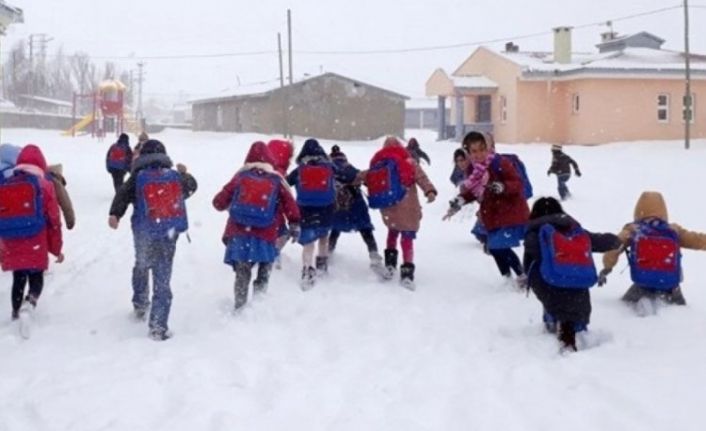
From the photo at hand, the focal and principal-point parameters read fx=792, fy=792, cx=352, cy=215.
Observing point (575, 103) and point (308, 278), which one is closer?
point (308, 278)

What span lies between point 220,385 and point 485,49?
1537 inches

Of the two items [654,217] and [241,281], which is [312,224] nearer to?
[241,281]

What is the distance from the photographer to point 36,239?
704 cm

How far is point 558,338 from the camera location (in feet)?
20.9

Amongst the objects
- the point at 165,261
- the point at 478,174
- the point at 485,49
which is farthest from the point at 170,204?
the point at 485,49

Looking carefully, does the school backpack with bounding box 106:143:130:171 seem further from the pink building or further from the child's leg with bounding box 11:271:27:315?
the pink building

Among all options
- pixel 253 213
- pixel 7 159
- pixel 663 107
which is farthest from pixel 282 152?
pixel 663 107

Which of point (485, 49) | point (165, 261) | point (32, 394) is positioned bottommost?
point (32, 394)

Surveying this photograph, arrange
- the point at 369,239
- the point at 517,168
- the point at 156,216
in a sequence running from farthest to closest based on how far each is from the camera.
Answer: the point at 369,239, the point at 517,168, the point at 156,216

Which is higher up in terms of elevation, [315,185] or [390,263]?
[315,185]

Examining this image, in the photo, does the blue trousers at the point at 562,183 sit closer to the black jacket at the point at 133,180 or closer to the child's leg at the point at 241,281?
the child's leg at the point at 241,281

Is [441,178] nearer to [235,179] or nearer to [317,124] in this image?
[235,179]

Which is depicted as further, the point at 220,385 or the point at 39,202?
the point at 39,202

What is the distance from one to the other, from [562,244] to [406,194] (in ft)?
9.54
